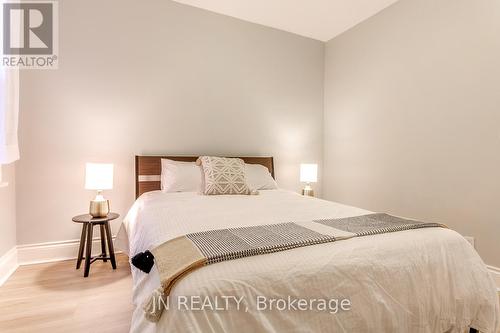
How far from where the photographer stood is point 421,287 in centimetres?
126

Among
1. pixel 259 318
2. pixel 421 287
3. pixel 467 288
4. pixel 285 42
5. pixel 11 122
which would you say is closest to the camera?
pixel 259 318

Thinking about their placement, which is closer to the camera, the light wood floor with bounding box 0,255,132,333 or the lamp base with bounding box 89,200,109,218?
the light wood floor with bounding box 0,255,132,333

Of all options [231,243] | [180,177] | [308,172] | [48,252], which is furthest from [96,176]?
[308,172]

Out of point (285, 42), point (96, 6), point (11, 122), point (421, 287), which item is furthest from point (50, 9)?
point (421, 287)

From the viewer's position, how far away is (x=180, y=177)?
267cm

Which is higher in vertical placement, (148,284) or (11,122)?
(11,122)

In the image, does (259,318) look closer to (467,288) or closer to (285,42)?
(467,288)

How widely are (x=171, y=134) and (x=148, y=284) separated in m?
2.08

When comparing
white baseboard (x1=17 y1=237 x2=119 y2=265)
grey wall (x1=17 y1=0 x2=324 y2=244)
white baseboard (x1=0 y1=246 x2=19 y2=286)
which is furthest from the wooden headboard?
white baseboard (x1=0 y1=246 x2=19 y2=286)

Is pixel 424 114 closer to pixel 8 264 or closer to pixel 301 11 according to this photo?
pixel 301 11

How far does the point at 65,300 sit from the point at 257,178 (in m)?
1.88

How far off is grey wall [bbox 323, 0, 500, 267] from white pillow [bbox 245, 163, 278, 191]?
116 cm

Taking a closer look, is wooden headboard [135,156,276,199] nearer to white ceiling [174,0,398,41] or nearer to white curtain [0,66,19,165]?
white curtain [0,66,19,165]

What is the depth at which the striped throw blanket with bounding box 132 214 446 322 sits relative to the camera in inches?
38.4
